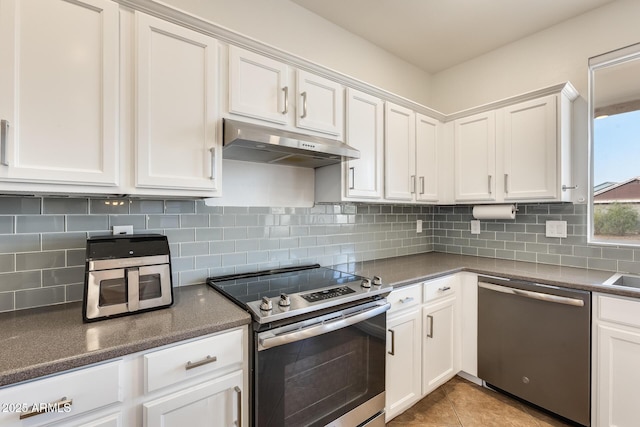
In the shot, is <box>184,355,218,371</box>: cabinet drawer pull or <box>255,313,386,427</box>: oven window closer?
<box>184,355,218,371</box>: cabinet drawer pull

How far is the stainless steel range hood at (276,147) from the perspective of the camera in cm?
142

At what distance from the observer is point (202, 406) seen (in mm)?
1131

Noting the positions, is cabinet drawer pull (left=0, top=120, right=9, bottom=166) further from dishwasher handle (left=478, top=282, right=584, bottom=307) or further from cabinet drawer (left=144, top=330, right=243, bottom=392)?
dishwasher handle (left=478, top=282, right=584, bottom=307)

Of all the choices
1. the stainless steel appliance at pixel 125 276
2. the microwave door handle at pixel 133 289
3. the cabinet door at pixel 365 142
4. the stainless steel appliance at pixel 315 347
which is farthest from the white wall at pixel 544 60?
the microwave door handle at pixel 133 289

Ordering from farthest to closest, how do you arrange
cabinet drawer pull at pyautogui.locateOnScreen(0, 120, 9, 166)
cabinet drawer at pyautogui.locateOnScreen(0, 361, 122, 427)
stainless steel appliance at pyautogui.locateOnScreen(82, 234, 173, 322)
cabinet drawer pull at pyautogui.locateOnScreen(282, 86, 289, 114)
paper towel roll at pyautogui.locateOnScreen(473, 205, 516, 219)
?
1. paper towel roll at pyautogui.locateOnScreen(473, 205, 516, 219)
2. cabinet drawer pull at pyautogui.locateOnScreen(282, 86, 289, 114)
3. stainless steel appliance at pyautogui.locateOnScreen(82, 234, 173, 322)
4. cabinet drawer pull at pyautogui.locateOnScreen(0, 120, 9, 166)
5. cabinet drawer at pyautogui.locateOnScreen(0, 361, 122, 427)

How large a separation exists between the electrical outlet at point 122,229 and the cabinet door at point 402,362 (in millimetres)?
1500

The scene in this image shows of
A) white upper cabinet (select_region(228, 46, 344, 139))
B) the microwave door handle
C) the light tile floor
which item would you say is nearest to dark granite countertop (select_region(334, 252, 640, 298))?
the light tile floor

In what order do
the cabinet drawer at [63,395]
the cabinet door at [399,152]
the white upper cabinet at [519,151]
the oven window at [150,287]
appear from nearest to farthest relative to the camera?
1. the cabinet drawer at [63,395]
2. the oven window at [150,287]
3. the white upper cabinet at [519,151]
4. the cabinet door at [399,152]

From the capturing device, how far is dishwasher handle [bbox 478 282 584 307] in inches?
69.3

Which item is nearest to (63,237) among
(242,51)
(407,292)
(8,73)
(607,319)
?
(8,73)

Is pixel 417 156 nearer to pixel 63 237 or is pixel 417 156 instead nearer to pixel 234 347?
pixel 234 347

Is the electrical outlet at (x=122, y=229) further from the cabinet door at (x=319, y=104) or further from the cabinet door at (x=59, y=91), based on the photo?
the cabinet door at (x=319, y=104)

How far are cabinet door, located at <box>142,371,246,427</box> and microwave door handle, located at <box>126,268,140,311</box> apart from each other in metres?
A: 0.39

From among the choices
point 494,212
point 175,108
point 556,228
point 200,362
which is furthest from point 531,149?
point 200,362
